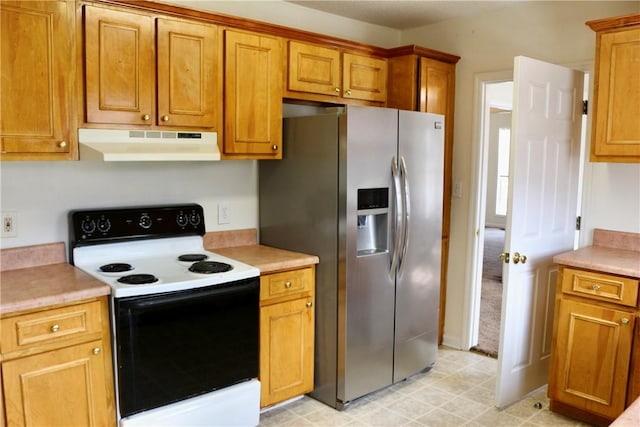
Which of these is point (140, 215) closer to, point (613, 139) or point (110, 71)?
point (110, 71)

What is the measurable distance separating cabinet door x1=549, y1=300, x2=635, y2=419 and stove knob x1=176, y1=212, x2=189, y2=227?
6.98ft

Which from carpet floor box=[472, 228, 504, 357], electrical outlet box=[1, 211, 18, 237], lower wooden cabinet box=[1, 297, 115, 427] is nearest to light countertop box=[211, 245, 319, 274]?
lower wooden cabinet box=[1, 297, 115, 427]

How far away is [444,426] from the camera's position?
9.27 feet

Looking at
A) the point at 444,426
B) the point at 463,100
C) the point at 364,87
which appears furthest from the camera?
the point at 463,100

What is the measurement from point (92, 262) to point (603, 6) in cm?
321

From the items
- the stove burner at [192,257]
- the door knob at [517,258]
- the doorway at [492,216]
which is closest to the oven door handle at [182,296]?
the stove burner at [192,257]

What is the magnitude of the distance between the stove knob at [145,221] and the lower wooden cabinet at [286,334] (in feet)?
2.24

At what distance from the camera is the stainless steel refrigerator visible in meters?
2.87

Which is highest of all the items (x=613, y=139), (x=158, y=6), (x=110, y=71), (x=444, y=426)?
(x=158, y=6)

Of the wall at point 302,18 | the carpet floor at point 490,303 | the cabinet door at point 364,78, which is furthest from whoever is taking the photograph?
the carpet floor at point 490,303

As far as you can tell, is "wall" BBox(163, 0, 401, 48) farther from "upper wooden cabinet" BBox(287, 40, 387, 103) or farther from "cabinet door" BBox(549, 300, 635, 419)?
"cabinet door" BBox(549, 300, 635, 419)

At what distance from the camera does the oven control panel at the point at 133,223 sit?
2.61 m

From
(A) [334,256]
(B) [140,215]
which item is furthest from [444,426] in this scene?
(B) [140,215]

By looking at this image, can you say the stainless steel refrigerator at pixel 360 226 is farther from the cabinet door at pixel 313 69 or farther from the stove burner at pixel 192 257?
the stove burner at pixel 192 257
